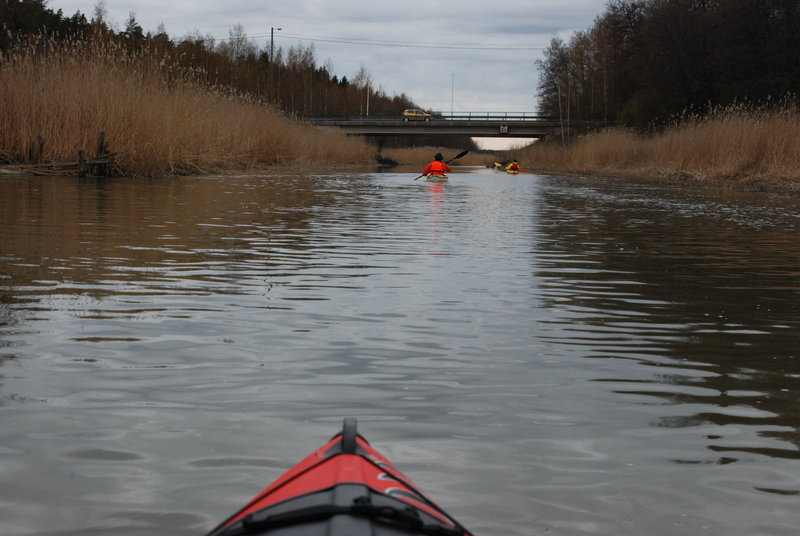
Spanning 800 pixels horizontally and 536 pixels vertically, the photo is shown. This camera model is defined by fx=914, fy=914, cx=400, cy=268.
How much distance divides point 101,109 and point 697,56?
39.8 meters

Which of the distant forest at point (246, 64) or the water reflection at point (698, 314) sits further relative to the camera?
the distant forest at point (246, 64)

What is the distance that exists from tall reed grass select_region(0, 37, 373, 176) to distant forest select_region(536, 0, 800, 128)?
20.4 meters

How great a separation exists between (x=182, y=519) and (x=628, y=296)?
431 cm

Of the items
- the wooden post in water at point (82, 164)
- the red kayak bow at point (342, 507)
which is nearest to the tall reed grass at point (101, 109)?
the wooden post in water at point (82, 164)

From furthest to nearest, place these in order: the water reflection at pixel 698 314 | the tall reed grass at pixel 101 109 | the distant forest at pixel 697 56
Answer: the distant forest at pixel 697 56 → the tall reed grass at pixel 101 109 → the water reflection at pixel 698 314

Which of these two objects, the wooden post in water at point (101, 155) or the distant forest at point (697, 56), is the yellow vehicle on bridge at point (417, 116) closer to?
the distant forest at point (697, 56)

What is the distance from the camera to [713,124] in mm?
27203

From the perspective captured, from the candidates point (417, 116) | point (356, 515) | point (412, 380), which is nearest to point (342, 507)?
point (356, 515)

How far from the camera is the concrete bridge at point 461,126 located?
74375 millimetres

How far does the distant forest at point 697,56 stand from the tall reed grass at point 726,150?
367 centimetres

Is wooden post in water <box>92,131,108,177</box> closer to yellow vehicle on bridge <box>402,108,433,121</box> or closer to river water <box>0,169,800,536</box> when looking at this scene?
river water <box>0,169,800,536</box>

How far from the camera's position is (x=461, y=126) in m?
74.8

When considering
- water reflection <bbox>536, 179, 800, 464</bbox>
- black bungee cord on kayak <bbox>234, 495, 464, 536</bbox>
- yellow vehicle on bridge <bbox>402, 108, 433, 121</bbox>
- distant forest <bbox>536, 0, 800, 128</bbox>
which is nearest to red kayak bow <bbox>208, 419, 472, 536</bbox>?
black bungee cord on kayak <bbox>234, 495, 464, 536</bbox>

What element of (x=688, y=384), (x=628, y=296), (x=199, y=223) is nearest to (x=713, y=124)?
(x=199, y=223)
